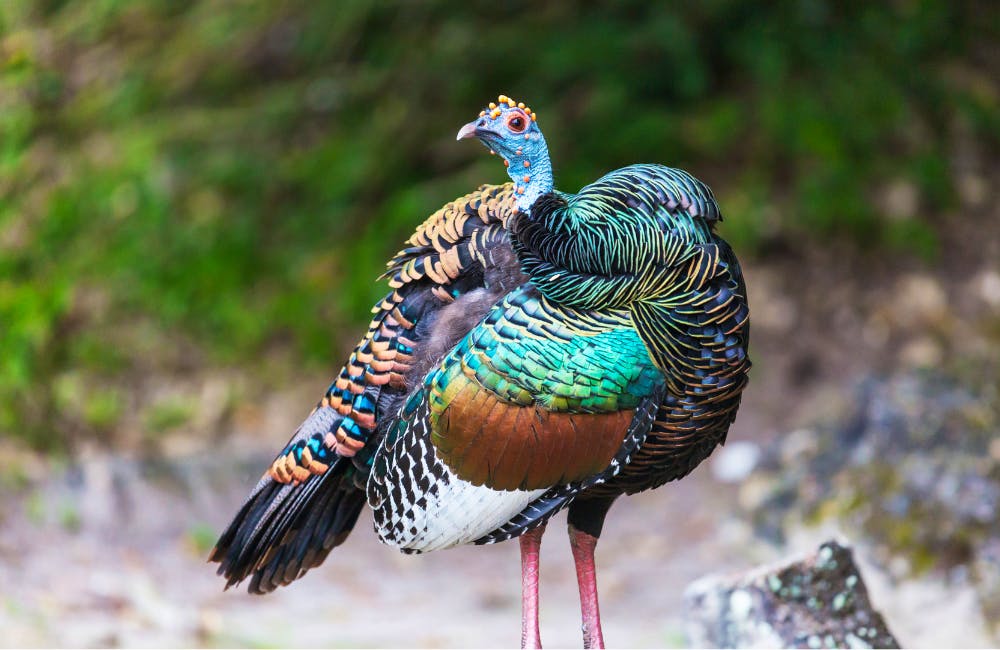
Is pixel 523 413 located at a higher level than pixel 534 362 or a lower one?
lower

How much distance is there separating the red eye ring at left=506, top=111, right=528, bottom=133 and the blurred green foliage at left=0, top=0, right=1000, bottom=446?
157 inches

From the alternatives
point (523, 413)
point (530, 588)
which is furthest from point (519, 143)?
point (530, 588)

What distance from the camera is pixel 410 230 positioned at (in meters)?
7.40

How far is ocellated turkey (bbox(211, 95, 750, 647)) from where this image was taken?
311 centimetres

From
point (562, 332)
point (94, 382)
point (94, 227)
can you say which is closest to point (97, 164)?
point (94, 227)

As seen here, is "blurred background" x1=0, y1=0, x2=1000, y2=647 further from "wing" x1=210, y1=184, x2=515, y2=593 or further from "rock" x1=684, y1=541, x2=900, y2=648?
"wing" x1=210, y1=184, x2=515, y2=593

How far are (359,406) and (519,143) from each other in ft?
3.01

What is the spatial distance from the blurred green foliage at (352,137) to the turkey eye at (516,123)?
3.99m

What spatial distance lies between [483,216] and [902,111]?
5167mm

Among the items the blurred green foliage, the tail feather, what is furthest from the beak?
the blurred green foliage

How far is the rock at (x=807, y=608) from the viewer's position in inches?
158

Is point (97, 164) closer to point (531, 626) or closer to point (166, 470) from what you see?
point (166, 470)

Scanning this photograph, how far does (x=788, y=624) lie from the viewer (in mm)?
4027

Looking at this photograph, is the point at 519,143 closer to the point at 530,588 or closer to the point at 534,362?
the point at 534,362
